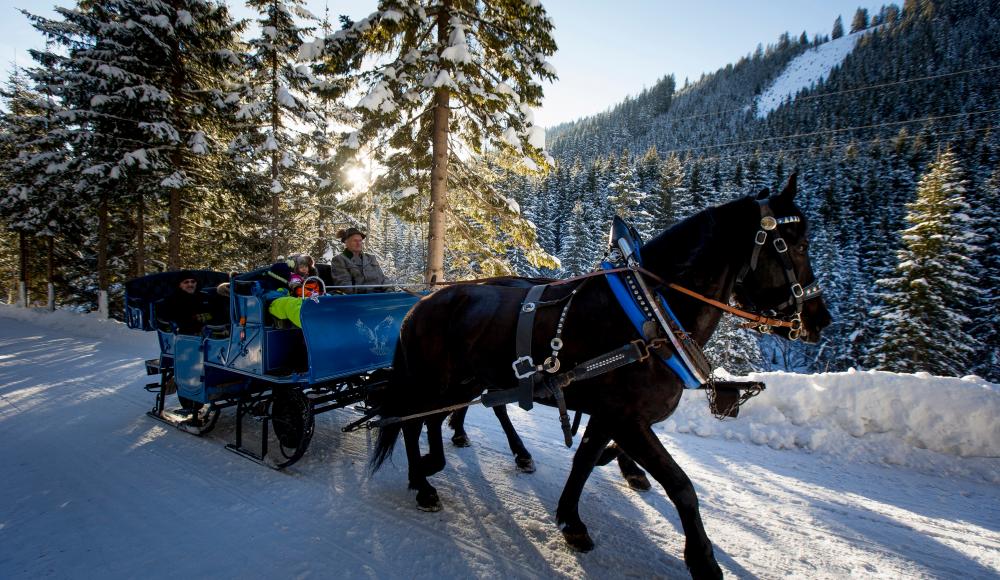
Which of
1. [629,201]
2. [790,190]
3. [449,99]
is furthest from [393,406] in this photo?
[629,201]

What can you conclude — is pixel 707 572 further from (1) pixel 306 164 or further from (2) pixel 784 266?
(1) pixel 306 164

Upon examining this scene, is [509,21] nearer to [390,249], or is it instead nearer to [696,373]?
[696,373]

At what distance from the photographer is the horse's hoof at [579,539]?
2.87 metres

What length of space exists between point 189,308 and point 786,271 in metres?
6.71

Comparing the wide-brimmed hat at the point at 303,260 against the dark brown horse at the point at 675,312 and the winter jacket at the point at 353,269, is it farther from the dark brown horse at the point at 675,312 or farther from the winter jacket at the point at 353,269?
the dark brown horse at the point at 675,312

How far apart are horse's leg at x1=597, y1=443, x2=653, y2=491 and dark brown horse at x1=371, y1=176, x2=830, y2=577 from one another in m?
0.72

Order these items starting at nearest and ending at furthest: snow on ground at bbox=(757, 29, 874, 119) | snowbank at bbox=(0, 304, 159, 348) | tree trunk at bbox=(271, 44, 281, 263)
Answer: snowbank at bbox=(0, 304, 159, 348) < tree trunk at bbox=(271, 44, 281, 263) < snow on ground at bbox=(757, 29, 874, 119)

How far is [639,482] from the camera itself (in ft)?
12.0

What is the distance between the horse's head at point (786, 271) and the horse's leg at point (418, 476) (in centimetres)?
283

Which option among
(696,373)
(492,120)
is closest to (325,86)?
(492,120)

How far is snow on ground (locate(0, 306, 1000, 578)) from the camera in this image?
2754 millimetres

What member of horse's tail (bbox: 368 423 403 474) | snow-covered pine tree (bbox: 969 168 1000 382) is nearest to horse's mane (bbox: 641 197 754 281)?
horse's tail (bbox: 368 423 403 474)

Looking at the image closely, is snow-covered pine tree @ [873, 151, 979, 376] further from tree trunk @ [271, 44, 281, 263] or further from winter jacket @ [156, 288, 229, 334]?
tree trunk @ [271, 44, 281, 263]

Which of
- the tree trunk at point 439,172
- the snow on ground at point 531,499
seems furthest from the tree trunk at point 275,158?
the snow on ground at point 531,499
